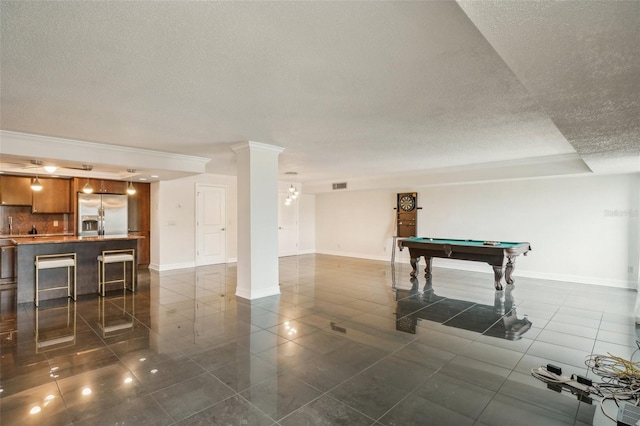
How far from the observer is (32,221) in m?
7.23

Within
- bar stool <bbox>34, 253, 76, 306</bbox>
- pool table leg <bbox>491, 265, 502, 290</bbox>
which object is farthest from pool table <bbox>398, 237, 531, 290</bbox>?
bar stool <bbox>34, 253, 76, 306</bbox>

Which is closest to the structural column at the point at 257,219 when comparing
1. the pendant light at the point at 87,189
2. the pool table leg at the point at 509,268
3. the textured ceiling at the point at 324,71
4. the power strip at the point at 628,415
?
the textured ceiling at the point at 324,71

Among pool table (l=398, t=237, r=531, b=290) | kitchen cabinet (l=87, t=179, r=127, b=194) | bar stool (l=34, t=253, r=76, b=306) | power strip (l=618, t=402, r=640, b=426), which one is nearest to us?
power strip (l=618, t=402, r=640, b=426)

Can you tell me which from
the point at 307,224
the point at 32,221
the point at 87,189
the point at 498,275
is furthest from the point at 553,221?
the point at 32,221

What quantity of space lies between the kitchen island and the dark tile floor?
361 millimetres

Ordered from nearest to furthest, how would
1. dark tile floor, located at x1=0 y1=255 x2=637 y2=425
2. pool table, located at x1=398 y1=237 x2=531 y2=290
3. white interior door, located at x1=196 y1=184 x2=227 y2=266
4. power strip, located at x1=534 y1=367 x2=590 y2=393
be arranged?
dark tile floor, located at x1=0 y1=255 x2=637 y2=425 → power strip, located at x1=534 y1=367 x2=590 y2=393 → pool table, located at x1=398 y1=237 x2=531 y2=290 → white interior door, located at x1=196 y1=184 x2=227 y2=266

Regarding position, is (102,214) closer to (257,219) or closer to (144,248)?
(144,248)

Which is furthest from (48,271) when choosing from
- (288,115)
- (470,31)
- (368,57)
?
(470,31)

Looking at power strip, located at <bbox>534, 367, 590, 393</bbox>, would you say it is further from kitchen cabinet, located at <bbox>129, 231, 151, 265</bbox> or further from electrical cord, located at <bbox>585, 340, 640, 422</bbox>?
kitchen cabinet, located at <bbox>129, 231, 151, 265</bbox>

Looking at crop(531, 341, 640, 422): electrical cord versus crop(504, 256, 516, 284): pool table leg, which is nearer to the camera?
crop(531, 341, 640, 422): electrical cord

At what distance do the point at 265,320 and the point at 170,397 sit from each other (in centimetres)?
175

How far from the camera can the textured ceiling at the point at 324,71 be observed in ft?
5.48

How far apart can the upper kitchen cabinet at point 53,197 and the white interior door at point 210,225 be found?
2.82 m

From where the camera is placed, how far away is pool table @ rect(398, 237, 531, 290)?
5637 mm
